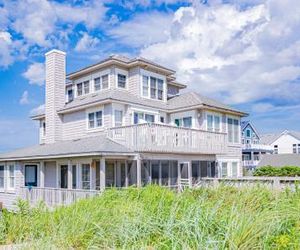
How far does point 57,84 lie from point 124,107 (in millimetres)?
5696

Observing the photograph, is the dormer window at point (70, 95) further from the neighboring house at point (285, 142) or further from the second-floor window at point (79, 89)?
the neighboring house at point (285, 142)

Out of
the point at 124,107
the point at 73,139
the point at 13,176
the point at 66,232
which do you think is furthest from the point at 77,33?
the point at 66,232

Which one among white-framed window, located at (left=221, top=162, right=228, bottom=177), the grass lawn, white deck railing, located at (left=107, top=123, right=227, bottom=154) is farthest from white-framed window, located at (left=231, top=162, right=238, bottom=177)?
the grass lawn

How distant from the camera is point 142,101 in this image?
2291 centimetres

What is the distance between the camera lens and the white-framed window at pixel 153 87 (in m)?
24.0

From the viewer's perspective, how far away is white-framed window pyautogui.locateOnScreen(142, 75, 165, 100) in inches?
945

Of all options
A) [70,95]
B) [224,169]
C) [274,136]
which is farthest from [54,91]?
[274,136]

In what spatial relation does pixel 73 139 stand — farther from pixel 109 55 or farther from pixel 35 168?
pixel 109 55

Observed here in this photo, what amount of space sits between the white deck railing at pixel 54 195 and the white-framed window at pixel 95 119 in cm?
538

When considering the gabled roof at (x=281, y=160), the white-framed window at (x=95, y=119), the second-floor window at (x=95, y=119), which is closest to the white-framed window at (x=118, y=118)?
the white-framed window at (x=95, y=119)

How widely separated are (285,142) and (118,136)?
167 ft

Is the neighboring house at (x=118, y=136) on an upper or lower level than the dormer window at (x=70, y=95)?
lower

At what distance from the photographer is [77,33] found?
67.8 feet

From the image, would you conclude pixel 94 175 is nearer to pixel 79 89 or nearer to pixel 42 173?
pixel 42 173
